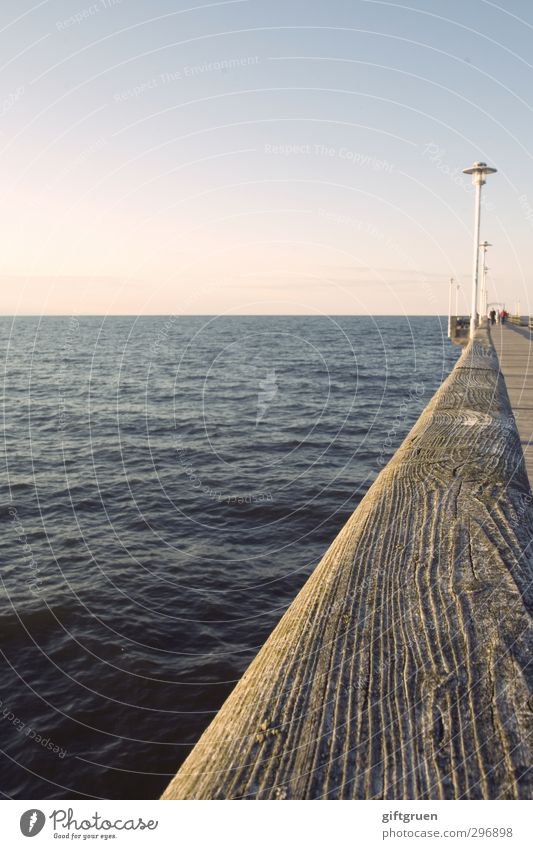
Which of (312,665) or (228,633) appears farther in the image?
(228,633)

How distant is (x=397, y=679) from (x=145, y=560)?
10891mm

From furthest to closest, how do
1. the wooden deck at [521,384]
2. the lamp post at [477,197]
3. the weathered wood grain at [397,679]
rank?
1. the lamp post at [477,197]
2. the wooden deck at [521,384]
3. the weathered wood grain at [397,679]

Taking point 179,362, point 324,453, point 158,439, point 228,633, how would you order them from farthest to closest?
point 179,362
point 158,439
point 324,453
point 228,633

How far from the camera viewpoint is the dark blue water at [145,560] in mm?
7031

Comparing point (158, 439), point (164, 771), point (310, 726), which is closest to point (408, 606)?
point (310, 726)

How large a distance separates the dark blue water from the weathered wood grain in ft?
19.2

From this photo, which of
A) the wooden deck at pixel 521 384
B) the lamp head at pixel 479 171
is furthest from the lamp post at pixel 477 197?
the wooden deck at pixel 521 384

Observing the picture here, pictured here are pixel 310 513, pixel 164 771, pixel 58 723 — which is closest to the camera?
pixel 164 771

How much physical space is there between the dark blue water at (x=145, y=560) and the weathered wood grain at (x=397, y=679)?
19.2ft

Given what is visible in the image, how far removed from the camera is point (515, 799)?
0.96 m

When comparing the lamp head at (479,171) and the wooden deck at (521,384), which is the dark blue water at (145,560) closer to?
the wooden deck at (521,384)

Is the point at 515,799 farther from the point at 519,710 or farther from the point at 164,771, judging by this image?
the point at 164,771

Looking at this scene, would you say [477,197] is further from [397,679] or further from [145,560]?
[397,679]

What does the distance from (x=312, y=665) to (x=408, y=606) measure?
32 cm
